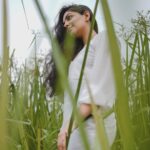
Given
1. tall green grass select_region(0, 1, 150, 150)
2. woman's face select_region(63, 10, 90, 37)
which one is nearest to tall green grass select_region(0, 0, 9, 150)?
tall green grass select_region(0, 1, 150, 150)

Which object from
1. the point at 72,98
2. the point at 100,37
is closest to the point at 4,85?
the point at 72,98

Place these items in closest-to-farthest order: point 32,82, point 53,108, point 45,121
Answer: point 32,82, point 45,121, point 53,108

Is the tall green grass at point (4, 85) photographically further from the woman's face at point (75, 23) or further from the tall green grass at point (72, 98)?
the woman's face at point (75, 23)

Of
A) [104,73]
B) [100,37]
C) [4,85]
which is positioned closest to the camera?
[4,85]

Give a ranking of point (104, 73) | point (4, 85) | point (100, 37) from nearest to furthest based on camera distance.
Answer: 1. point (4, 85)
2. point (104, 73)
3. point (100, 37)

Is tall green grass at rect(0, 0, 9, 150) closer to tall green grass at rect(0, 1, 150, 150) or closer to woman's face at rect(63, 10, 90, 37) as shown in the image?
tall green grass at rect(0, 1, 150, 150)

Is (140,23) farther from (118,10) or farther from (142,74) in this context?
(118,10)

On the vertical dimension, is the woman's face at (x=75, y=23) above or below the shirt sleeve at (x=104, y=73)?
above

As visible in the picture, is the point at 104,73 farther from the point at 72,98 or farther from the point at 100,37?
the point at 100,37

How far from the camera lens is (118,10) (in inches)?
9.3

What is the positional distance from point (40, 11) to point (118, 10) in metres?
0.06

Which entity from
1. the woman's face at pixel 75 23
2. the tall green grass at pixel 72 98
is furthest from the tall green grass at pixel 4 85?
the woman's face at pixel 75 23

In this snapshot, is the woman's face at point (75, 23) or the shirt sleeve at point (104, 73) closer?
the shirt sleeve at point (104, 73)

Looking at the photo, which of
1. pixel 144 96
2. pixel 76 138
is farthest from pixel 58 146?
pixel 144 96
